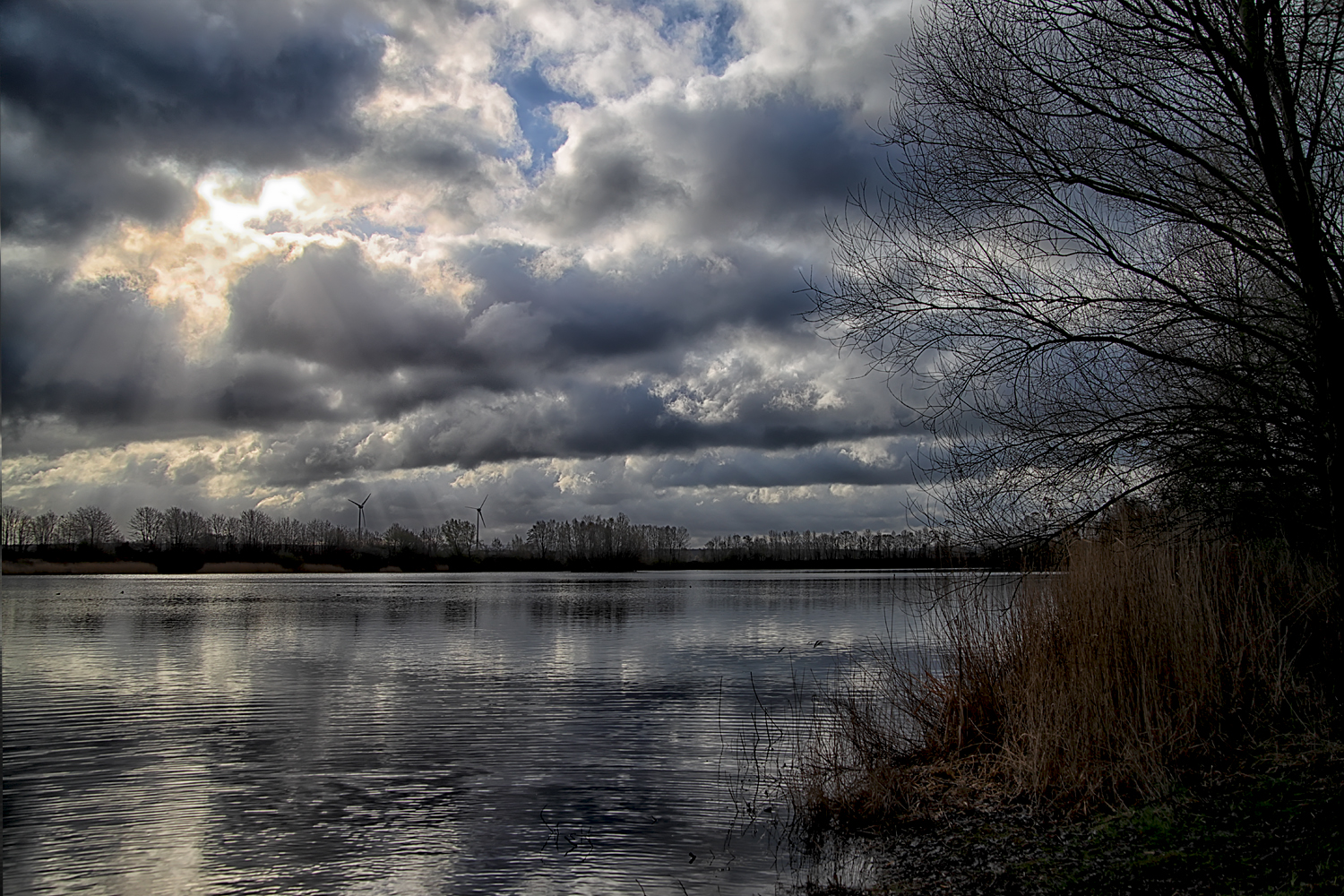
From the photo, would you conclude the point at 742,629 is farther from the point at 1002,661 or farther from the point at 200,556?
the point at 200,556

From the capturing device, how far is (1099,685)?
10391 mm

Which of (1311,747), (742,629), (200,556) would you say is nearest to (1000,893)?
(1311,747)

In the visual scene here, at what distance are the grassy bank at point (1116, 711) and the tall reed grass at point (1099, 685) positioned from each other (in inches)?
1.0

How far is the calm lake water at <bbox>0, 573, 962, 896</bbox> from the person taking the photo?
357 inches

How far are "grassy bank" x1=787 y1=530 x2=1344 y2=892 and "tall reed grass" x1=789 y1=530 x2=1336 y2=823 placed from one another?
2 centimetres

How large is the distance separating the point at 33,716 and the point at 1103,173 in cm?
1899

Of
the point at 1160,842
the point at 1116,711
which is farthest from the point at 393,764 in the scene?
the point at 1160,842

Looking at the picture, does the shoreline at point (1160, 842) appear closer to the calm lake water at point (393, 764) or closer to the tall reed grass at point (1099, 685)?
the tall reed grass at point (1099, 685)

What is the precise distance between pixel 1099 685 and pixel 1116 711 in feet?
1.02

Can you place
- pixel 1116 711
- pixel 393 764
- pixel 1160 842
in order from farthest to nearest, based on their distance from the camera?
pixel 393 764 → pixel 1116 711 → pixel 1160 842

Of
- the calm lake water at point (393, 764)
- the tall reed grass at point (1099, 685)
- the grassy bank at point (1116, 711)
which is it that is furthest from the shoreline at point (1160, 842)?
the calm lake water at point (393, 764)

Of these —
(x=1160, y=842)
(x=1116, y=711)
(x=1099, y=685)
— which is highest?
(x=1099, y=685)

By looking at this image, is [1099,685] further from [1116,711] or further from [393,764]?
[393,764]

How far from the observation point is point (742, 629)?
114ft
